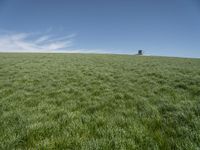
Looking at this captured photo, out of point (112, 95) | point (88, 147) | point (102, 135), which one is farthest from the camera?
point (112, 95)

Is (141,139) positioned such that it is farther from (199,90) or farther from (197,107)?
(199,90)

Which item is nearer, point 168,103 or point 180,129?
point 180,129

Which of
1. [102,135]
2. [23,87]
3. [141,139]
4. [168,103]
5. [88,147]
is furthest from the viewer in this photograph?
[23,87]

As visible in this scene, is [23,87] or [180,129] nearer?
[180,129]

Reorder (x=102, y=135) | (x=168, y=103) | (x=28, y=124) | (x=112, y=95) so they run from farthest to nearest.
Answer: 1. (x=112, y=95)
2. (x=168, y=103)
3. (x=28, y=124)
4. (x=102, y=135)

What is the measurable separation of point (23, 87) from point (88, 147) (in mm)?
6300

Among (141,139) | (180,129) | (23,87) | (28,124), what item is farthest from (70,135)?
(23,87)

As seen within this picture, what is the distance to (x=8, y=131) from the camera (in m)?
3.70

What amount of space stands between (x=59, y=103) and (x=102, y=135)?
2.80 metres

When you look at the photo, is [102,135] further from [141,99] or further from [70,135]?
[141,99]

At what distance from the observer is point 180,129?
3.71 meters

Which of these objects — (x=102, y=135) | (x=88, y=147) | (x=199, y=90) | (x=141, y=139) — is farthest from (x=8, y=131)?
(x=199, y=90)

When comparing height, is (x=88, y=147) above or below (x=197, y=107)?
below

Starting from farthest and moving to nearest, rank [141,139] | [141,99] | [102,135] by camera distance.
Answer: [141,99] → [102,135] → [141,139]
